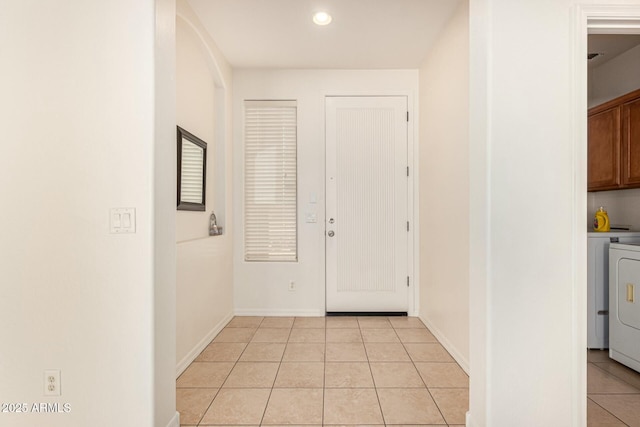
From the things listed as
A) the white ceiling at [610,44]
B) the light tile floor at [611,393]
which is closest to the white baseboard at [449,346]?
the light tile floor at [611,393]

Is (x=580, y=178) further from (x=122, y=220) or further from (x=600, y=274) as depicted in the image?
(x=122, y=220)

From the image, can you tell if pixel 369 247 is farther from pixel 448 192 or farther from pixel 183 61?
pixel 183 61

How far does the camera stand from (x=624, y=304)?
2514 millimetres

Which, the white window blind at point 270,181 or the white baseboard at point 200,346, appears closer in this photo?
the white baseboard at point 200,346

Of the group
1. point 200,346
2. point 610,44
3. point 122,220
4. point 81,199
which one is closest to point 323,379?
point 200,346

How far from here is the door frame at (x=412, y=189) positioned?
3752 mm

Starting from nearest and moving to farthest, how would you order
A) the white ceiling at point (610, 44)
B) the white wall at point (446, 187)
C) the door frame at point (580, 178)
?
the door frame at point (580, 178), the white wall at point (446, 187), the white ceiling at point (610, 44)

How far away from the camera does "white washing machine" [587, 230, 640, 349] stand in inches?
107

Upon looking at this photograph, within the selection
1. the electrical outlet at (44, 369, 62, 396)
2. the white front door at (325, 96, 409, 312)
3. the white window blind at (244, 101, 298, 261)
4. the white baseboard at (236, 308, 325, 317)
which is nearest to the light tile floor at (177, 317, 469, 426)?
the white baseboard at (236, 308, 325, 317)

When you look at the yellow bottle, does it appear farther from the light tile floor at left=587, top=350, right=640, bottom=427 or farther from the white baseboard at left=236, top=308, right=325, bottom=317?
the white baseboard at left=236, top=308, right=325, bottom=317

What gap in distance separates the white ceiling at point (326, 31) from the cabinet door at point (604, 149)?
5.55ft

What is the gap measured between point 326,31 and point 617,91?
2859 millimetres

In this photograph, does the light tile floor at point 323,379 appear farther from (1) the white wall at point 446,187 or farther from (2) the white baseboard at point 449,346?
(1) the white wall at point 446,187

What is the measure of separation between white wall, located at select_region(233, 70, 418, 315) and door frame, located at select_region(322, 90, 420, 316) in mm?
25
